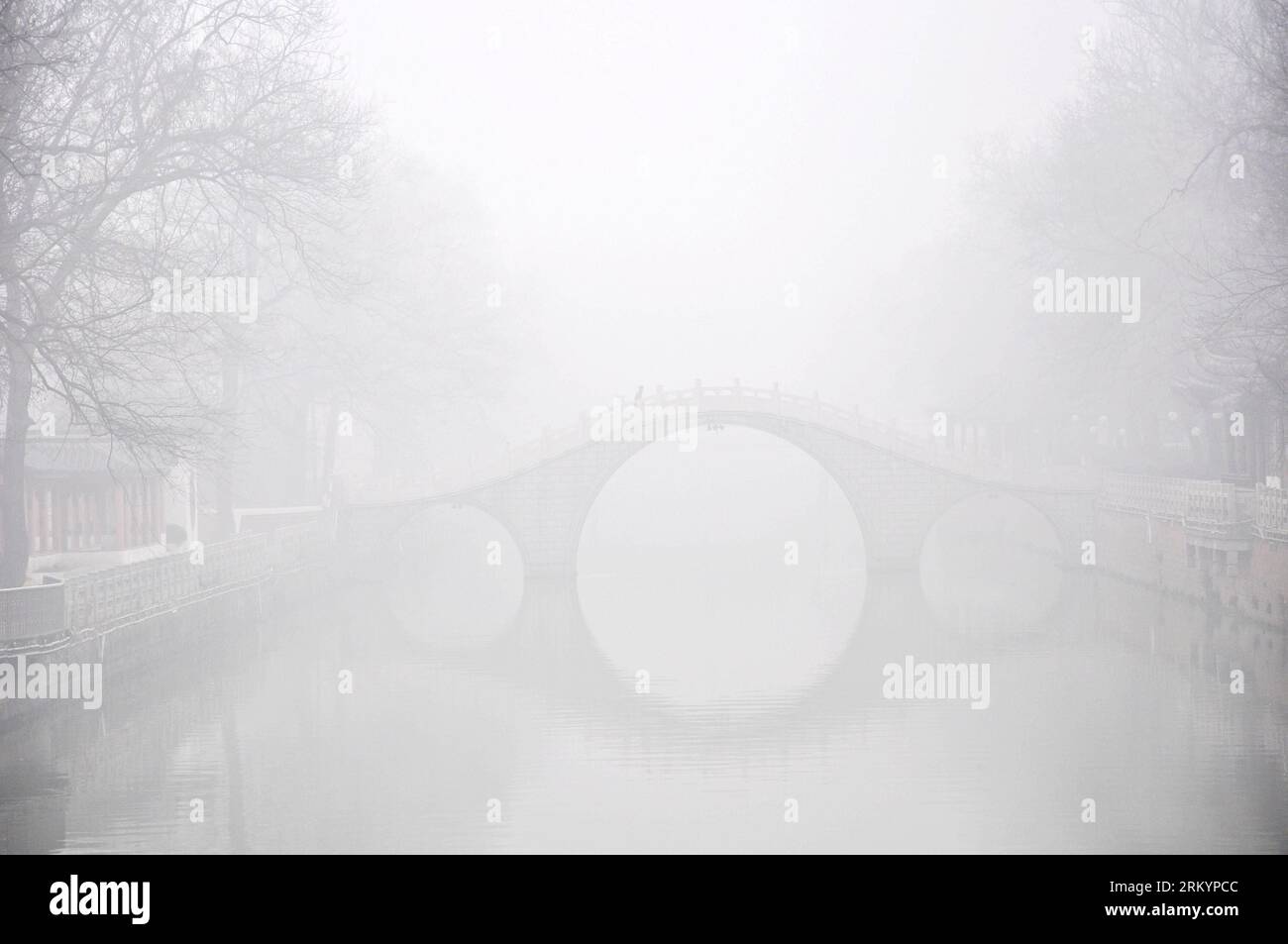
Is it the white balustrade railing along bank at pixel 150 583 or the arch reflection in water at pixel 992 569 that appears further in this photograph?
the arch reflection in water at pixel 992 569

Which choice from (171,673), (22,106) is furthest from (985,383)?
(22,106)

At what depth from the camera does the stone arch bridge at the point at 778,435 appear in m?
38.8

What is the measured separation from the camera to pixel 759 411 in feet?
129

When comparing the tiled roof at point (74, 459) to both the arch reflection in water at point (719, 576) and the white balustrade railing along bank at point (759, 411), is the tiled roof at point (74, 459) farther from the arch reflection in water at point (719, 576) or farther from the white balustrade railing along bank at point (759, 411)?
the white balustrade railing along bank at point (759, 411)

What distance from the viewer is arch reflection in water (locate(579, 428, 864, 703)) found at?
93.2 ft

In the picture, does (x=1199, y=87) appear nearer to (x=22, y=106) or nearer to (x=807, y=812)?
(x=807, y=812)

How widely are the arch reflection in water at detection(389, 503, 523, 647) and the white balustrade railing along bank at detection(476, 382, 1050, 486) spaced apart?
2.59m

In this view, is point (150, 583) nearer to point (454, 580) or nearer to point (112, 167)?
point (112, 167)

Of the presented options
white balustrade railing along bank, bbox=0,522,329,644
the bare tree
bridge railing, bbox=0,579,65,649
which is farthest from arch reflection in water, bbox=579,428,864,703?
the bare tree

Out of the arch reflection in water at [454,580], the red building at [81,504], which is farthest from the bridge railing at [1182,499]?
the red building at [81,504]

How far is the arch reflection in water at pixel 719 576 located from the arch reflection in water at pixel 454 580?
7.11 feet

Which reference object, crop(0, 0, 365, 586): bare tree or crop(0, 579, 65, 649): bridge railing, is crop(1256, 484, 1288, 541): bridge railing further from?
crop(0, 579, 65, 649): bridge railing

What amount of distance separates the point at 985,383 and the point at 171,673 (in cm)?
2794

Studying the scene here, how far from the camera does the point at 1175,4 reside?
35.2 meters
